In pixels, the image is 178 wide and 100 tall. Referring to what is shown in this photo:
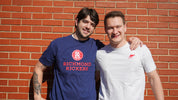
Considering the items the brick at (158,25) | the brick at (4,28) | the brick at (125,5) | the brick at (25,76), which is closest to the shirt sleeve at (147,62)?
the brick at (158,25)

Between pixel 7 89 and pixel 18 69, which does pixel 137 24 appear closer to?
pixel 18 69

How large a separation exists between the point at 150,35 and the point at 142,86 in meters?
1.01

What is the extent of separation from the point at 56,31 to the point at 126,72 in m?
Result: 1.32

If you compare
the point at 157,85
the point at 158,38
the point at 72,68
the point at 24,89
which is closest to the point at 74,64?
the point at 72,68

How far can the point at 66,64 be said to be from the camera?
1.71 metres

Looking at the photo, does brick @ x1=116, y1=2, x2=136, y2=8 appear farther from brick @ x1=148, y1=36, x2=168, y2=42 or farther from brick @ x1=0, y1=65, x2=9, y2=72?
brick @ x1=0, y1=65, x2=9, y2=72

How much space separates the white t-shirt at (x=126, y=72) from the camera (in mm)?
1576

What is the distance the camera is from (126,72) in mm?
1610

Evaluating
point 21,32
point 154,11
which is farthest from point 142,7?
point 21,32

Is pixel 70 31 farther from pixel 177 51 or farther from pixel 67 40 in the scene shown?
pixel 177 51

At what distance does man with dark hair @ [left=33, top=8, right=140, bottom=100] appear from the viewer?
1.66 m

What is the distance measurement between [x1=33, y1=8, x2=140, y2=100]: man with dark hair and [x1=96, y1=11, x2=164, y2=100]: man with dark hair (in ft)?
0.68

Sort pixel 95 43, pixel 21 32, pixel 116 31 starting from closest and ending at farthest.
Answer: pixel 116 31 → pixel 95 43 → pixel 21 32

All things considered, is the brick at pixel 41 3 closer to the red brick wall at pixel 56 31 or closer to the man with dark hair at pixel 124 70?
the red brick wall at pixel 56 31
